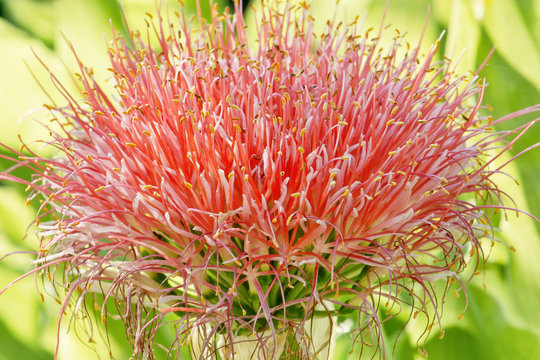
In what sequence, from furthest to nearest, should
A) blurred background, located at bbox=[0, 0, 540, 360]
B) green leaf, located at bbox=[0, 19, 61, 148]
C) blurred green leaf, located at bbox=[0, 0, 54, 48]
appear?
blurred green leaf, located at bbox=[0, 0, 54, 48] < green leaf, located at bbox=[0, 19, 61, 148] < blurred background, located at bbox=[0, 0, 540, 360]

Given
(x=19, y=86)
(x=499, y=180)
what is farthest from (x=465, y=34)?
(x=19, y=86)

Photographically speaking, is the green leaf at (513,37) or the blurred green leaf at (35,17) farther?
the blurred green leaf at (35,17)

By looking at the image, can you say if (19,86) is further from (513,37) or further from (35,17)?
(513,37)

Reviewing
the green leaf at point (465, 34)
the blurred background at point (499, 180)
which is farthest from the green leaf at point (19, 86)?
the green leaf at point (465, 34)

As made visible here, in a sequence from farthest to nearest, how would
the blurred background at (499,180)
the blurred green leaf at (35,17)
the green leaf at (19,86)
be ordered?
the blurred green leaf at (35,17), the green leaf at (19,86), the blurred background at (499,180)

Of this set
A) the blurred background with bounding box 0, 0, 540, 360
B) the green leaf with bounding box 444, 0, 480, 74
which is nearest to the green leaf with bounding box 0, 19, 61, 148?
the blurred background with bounding box 0, 0, 540, 360

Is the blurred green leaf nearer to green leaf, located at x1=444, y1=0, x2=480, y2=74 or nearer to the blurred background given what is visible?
the blurred background

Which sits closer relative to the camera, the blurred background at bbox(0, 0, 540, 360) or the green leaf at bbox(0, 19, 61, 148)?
the blurred background at bbox(0, 0, 540, 360)

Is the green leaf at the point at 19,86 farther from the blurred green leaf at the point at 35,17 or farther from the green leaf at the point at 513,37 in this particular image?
the green leaf at the point at 513,37

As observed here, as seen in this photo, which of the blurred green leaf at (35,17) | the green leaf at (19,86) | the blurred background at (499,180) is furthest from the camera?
the blurred green leaf at (35,17)
